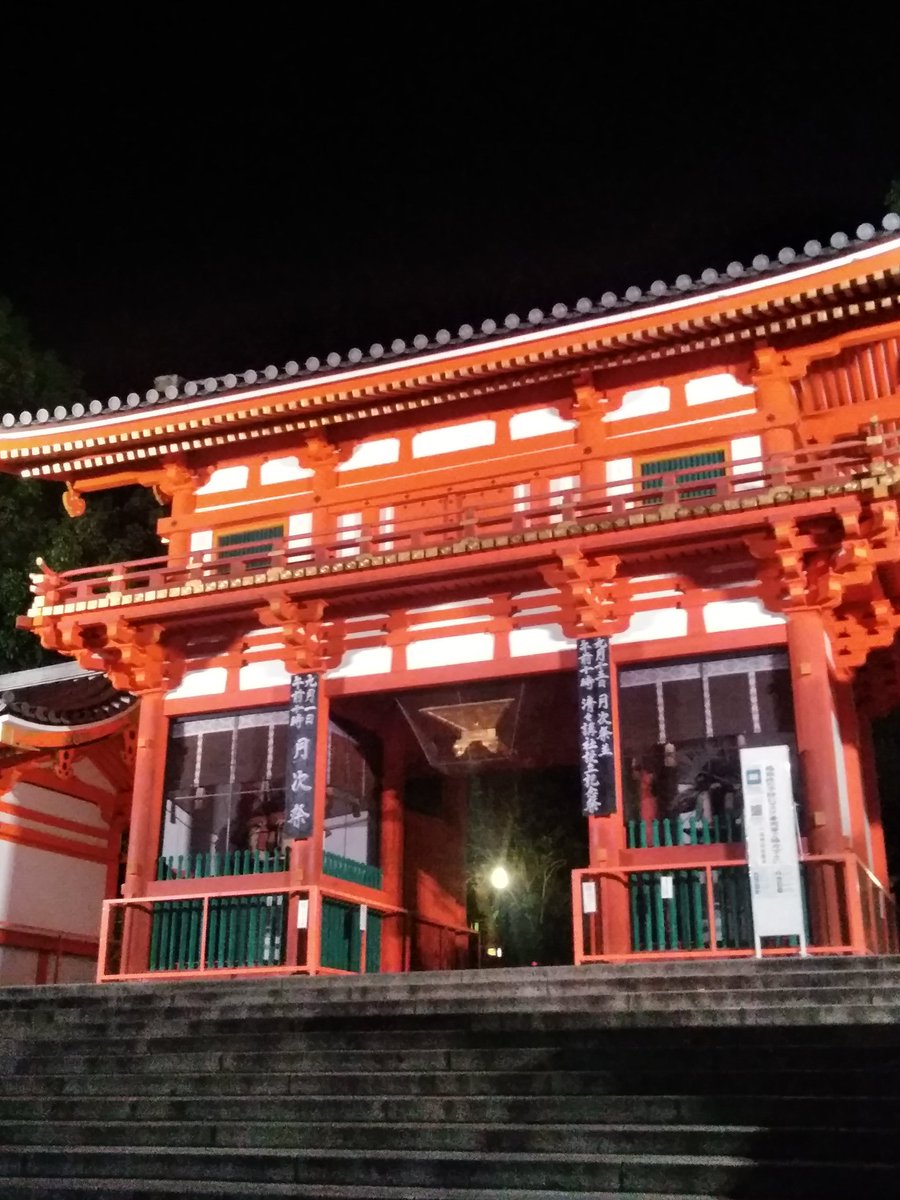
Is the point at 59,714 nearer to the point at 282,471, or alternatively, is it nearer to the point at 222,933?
the point at 282,471

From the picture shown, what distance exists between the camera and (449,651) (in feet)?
45.5

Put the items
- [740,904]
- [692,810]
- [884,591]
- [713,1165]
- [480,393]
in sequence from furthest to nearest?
[480,393]
[884,591]
[692,810]
[740,904]
[713,1165]

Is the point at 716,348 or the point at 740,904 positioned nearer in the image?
the point at 740,904

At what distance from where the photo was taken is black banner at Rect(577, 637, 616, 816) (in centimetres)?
1223

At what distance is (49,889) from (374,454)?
8124 mm

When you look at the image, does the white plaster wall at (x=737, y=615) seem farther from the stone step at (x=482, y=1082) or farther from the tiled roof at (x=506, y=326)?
the stone step at (x=482, y=1082)

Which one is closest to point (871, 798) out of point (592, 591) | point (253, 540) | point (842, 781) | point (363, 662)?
point (842, 781)

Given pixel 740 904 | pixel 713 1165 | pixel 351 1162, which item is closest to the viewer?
pixel 713 1165

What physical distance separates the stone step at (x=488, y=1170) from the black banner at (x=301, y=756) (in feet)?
19.2

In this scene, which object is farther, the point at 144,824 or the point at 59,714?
the point at 59,714

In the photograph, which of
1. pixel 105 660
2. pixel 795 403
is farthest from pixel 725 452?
pixel 105 660

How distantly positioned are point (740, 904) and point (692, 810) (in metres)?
1.27

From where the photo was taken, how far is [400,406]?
1448 centimetres

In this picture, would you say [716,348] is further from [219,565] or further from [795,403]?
[219,565]
